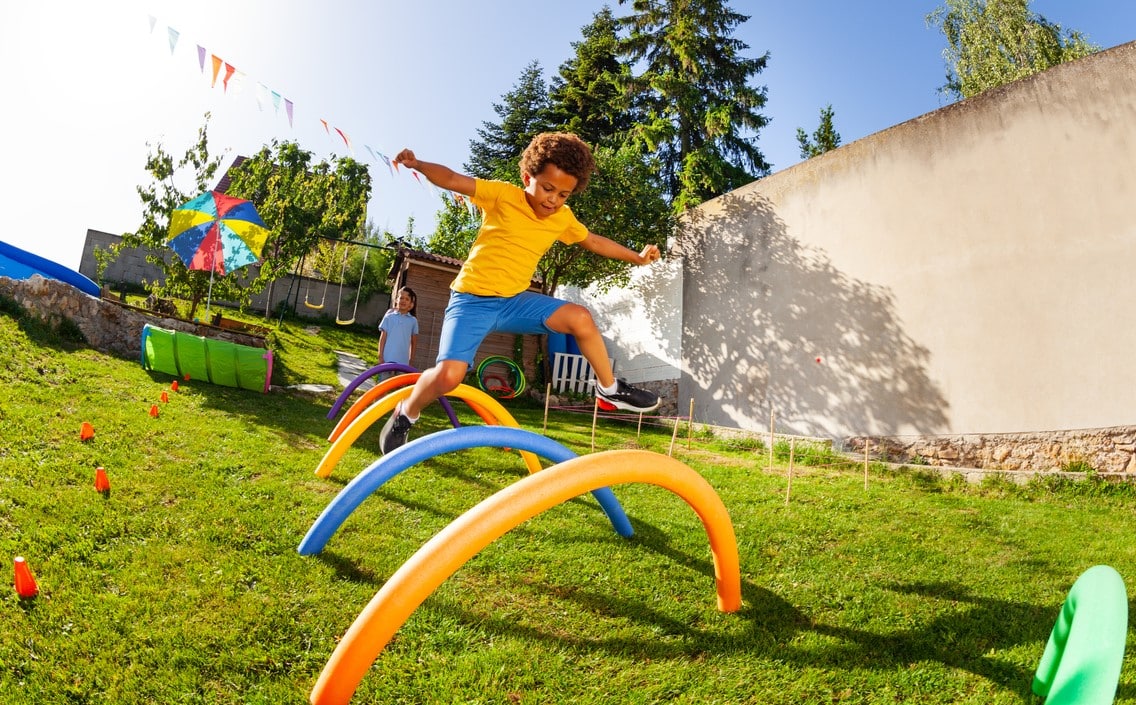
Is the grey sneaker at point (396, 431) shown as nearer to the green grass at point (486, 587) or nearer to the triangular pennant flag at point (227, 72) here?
the green grass at point (486, 587)

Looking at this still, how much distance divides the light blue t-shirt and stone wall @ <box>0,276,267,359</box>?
4.80 m

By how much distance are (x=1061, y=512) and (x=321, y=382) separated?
10.9 metres

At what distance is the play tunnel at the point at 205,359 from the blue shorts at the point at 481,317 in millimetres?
6584

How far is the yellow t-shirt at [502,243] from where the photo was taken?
13.5 ft

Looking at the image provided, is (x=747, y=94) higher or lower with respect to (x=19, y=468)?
higher

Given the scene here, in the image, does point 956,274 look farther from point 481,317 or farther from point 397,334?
point 481,317

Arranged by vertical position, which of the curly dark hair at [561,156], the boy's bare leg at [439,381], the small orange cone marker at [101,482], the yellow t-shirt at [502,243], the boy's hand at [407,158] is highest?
the curly dark hair at [561,156]

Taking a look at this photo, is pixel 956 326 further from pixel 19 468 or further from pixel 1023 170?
pixel 19 468

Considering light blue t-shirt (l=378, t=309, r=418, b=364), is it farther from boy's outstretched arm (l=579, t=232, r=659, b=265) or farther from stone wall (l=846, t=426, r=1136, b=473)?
stone wall (l=846, t=426, r=1136, b=473)

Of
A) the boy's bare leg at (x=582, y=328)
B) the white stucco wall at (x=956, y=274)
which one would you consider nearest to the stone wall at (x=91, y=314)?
the boy's bare leg at (x=582, y=328)

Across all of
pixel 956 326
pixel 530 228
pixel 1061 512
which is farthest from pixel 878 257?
pixel 530 228

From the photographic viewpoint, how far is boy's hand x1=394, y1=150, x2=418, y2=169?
12.0 feet

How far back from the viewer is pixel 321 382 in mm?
11992

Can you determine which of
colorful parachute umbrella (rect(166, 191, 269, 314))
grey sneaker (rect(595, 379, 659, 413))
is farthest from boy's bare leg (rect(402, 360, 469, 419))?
colorful parachute umbrella (rect(166, 191, 269, 314))
